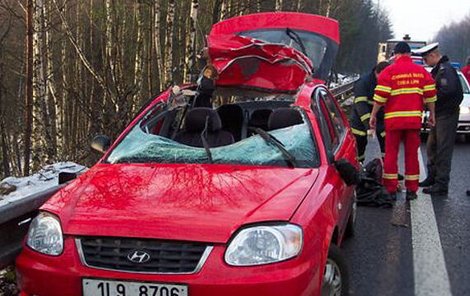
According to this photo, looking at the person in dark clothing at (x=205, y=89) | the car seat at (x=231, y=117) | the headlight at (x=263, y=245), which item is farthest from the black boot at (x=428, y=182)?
the headlight at (x=263, y=245)

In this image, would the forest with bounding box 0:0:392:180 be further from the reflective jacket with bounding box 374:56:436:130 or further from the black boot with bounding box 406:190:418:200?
the black boot with bounding box 406:190:418:200

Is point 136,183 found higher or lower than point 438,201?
higher

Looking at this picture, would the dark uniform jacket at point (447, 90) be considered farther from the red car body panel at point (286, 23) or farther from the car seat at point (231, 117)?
the car seat at point (231, 117)

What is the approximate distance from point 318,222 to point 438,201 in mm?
4422

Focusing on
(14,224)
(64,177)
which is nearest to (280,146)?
(14,224)

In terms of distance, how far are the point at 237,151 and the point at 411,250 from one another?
85.6 inches

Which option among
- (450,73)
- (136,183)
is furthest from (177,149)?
(450,73)

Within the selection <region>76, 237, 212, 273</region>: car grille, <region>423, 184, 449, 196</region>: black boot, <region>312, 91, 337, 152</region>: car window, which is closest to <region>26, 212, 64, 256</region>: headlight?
<region>76, 237, 212, 273</region>: car grille

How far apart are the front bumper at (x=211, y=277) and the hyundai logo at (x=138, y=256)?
0.07 metres

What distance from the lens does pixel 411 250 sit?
525cm

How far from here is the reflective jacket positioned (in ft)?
22.4

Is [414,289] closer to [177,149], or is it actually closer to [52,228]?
[177,149]

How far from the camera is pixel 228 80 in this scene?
18.2ft

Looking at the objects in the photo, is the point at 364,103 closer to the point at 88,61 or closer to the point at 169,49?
the point at 169,49
